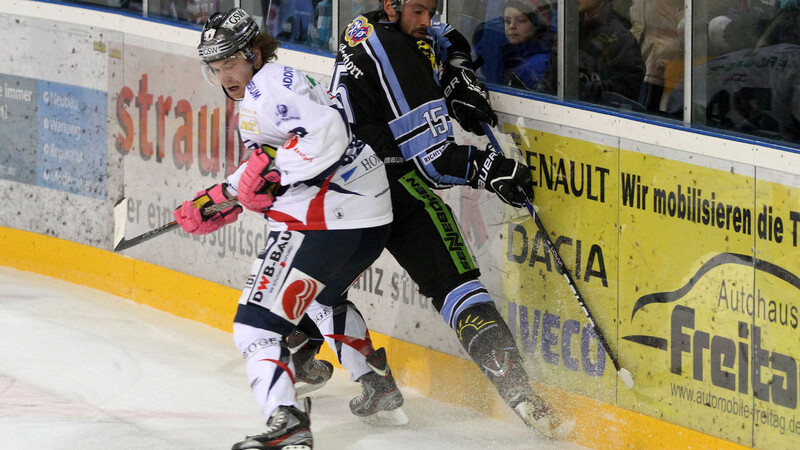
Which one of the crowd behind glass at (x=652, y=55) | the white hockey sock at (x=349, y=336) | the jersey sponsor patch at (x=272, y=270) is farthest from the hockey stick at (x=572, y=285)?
the jersey sponsor patch at (x=272, y=270)

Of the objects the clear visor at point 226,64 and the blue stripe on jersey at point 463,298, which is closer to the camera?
the clear visor at point 226,64

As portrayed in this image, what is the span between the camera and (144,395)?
4824mm

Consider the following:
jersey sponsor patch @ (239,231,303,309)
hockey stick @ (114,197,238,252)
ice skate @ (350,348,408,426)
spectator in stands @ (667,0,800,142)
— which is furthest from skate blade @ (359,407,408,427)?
spectator in stands @ (667,0,800,142)

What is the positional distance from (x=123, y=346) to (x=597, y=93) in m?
2.26

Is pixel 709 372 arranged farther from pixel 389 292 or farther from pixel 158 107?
pixel 158 107

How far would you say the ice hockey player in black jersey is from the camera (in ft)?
13.9

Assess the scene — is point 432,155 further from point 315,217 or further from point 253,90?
point 253,90

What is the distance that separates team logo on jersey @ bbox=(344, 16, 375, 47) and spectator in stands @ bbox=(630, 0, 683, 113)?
0.86 meters

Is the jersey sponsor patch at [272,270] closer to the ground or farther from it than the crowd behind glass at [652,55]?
closer to the ground

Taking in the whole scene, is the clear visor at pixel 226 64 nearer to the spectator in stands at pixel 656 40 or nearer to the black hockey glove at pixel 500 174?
the black hockey glove at pixel 500 174

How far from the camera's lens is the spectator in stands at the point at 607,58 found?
420 cm

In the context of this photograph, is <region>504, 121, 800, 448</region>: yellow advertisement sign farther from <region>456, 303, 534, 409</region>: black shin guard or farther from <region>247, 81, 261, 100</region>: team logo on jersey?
<region>247, 81, 261, 100</region>: team logo on jersey

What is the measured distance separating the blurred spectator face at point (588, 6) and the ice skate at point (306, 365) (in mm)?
1495

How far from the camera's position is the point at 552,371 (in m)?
4.42
